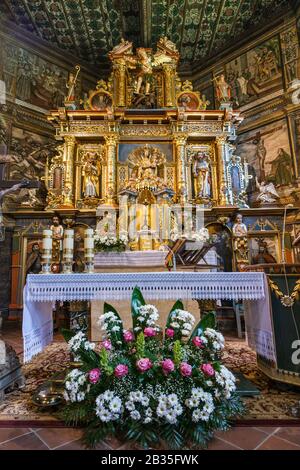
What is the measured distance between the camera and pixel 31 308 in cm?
308

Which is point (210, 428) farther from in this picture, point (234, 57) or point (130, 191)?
point (234, 57)

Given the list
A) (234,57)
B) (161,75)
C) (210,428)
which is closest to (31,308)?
Result: (210,428)

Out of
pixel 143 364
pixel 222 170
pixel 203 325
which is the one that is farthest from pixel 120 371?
pixel 222 170

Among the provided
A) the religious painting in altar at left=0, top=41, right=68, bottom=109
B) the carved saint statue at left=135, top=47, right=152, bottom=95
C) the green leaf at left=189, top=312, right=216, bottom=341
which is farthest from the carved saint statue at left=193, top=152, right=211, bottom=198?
the religious painting in altar at left=0, top=41, right=68, bottom=109

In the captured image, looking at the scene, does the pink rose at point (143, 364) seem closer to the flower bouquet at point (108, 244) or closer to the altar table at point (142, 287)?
the altar table at point (142, 287)

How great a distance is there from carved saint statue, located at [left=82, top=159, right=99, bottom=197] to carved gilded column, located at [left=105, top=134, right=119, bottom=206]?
0.46 metres

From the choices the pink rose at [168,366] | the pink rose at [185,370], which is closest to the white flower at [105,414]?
the pink rose at [168,366]

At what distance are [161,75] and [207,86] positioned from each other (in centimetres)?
285

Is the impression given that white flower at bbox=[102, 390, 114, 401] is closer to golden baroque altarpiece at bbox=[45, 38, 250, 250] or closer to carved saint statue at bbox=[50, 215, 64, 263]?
carved saint statue at bbox=[50, 215, 64, 263]

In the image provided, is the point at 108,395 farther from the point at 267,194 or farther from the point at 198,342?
the point at 267,194

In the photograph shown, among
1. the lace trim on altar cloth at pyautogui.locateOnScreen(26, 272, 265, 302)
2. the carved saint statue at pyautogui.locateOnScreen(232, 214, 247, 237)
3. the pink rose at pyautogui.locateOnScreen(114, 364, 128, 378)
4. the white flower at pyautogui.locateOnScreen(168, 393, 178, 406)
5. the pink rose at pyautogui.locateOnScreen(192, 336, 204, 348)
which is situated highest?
the carved saint statue at pyautogui.locateOnScreen(232, 214, 247, 237)

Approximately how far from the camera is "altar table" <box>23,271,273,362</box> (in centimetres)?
299

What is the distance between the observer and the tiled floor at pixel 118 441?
80.4 inches

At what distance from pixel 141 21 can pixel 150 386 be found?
1163 centimetres
